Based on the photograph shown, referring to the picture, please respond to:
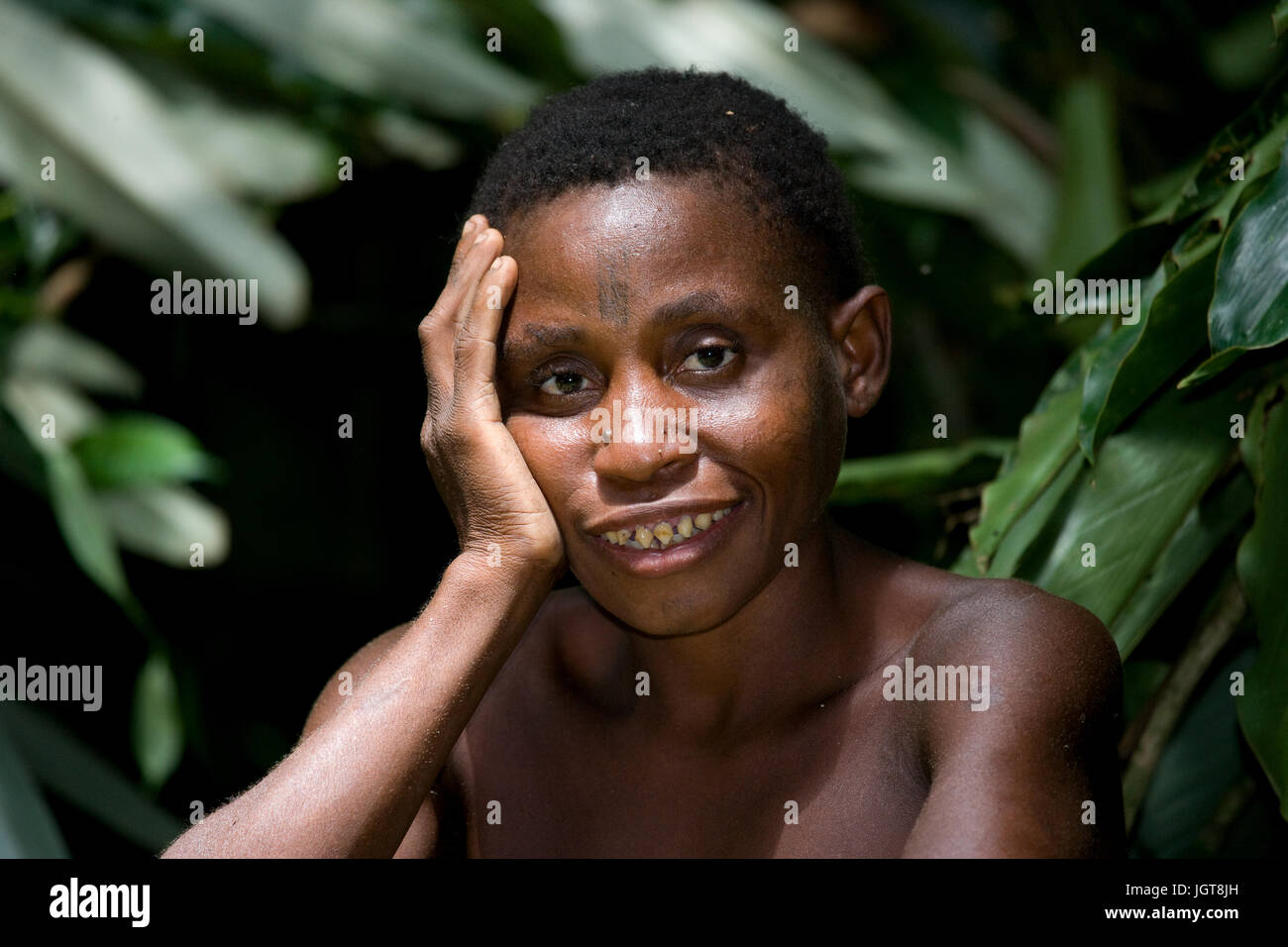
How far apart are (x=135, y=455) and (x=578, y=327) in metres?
1.86

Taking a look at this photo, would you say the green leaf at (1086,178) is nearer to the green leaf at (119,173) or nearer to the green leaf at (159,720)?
the green leaf at (119,173)

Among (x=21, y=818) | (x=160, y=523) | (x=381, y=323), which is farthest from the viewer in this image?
(x=381, y=323)

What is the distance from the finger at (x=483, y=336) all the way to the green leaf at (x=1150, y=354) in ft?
2.09

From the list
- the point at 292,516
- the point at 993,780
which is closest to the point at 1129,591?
the point at 993,780

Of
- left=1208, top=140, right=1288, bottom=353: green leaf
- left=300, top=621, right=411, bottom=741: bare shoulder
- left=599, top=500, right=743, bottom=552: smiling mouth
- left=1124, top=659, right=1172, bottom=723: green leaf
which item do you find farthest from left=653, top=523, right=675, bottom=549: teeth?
left=1124, top=659, right=1172, bottom=723: green leaf

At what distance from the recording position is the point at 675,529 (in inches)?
59.5

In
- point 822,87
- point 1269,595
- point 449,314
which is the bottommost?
point 1269,595

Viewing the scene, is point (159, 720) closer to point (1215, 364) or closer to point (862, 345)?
point (862, 345)

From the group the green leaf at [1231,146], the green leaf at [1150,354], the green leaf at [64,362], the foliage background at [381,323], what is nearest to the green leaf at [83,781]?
the foliage background at [381,323]

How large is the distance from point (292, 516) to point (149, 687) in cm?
119

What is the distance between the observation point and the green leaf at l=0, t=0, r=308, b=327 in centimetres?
285

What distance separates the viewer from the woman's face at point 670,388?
1.48 meters

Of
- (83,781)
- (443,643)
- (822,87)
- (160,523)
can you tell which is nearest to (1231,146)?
(443,643)

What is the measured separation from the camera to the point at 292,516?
408 cm
